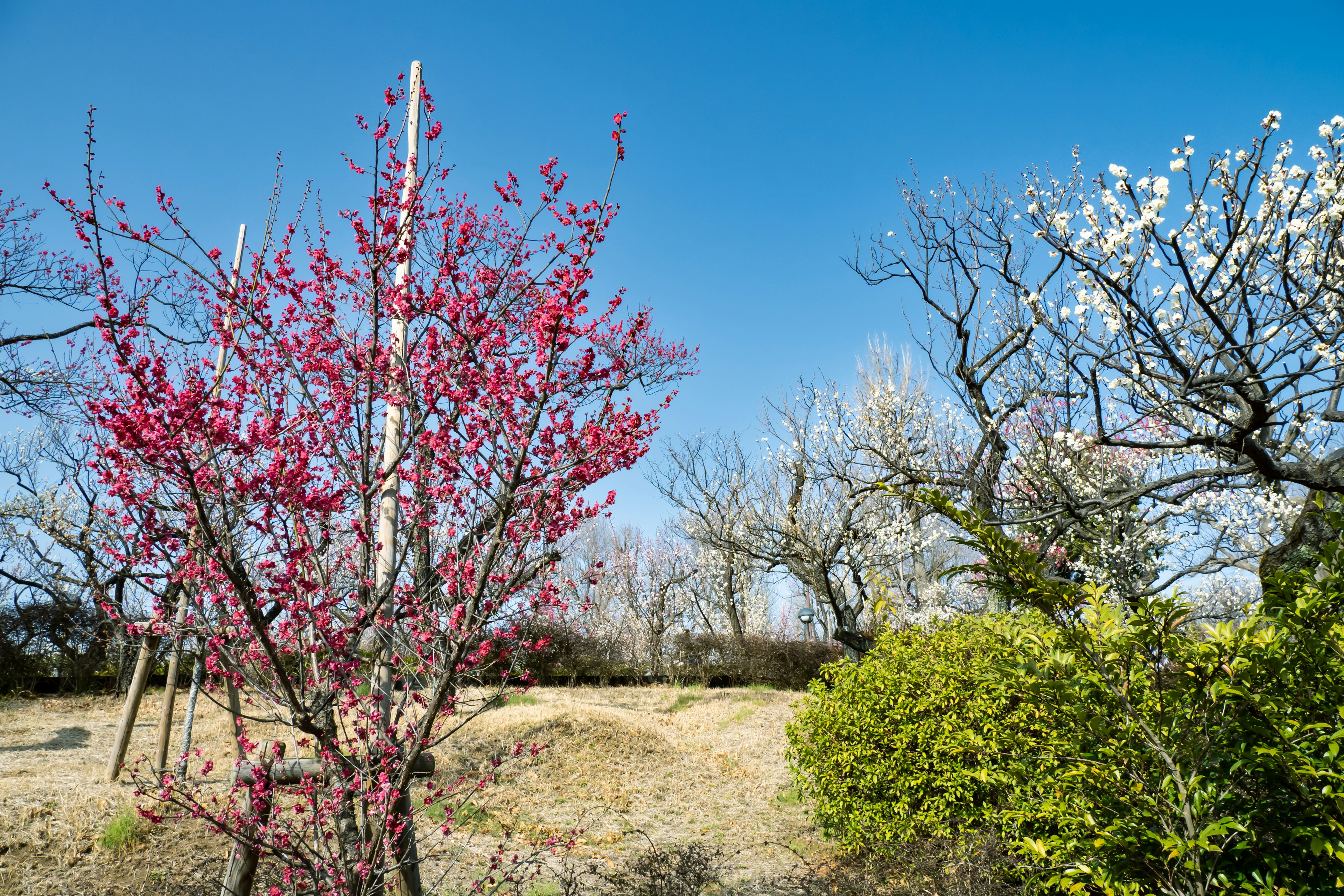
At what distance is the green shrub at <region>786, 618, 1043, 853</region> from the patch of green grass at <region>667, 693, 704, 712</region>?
775 centimetres

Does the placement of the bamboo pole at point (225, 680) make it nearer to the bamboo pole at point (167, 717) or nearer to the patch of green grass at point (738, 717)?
the bamboo pole at point (167, 717)

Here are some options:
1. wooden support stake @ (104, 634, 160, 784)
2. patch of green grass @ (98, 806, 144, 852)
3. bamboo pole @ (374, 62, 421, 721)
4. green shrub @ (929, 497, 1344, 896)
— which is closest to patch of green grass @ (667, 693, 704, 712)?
wooden support stake @ (104, 634, 160, 784)

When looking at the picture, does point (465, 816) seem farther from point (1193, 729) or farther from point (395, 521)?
point (1193, 729)

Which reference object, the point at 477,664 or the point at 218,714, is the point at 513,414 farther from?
the point at 218,714

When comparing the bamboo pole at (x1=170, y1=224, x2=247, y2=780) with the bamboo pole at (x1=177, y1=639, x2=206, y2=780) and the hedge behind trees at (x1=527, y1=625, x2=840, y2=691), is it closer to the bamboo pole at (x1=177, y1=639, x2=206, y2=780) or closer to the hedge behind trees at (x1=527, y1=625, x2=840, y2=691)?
the bamboo pole at (x1=177, y1=639, x2=206, y2=780)

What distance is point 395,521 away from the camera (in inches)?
136

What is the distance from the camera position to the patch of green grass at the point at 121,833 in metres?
4.96

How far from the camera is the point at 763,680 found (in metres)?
17.2

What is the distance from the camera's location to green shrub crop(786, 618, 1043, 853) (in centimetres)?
473

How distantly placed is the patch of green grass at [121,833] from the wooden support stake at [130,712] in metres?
1.28

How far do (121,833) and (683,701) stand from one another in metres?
10.2

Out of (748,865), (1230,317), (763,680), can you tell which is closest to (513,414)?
(748,865)

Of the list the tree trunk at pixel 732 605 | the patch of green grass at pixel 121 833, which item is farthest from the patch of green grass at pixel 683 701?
the patch of green grass at pixel 121 833

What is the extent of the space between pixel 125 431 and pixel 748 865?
5392 millimetres
